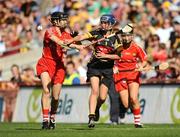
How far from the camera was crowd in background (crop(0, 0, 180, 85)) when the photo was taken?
85.5ft

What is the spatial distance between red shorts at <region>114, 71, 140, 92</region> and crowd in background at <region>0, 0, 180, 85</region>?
118 inches

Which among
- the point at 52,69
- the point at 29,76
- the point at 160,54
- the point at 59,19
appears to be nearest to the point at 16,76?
the point at 29,76

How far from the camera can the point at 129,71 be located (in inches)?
821

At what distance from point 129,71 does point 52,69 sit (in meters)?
2.29

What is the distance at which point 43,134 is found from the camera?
17.1m

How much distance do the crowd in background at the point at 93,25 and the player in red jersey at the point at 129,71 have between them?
2.93 m

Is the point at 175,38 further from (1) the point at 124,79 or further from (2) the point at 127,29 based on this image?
(2) the point at 127,29

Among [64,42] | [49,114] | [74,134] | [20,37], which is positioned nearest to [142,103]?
[49,114]

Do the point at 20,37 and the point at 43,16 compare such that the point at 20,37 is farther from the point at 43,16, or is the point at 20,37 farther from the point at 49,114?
the point at 49,114

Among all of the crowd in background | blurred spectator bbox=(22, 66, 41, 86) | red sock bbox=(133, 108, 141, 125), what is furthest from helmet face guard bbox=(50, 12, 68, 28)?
blurred spectator bbox=(22, 66, 41, 86)

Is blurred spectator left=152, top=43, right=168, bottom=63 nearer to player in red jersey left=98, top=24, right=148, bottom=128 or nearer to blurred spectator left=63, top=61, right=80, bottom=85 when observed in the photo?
blurred spectator left=63, top=61, right=80, bottom=85

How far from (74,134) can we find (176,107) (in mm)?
6756

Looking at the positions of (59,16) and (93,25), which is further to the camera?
(93,25)

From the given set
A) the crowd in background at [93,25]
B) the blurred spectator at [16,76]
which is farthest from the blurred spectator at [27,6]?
the blurred spectator at [16,76]
